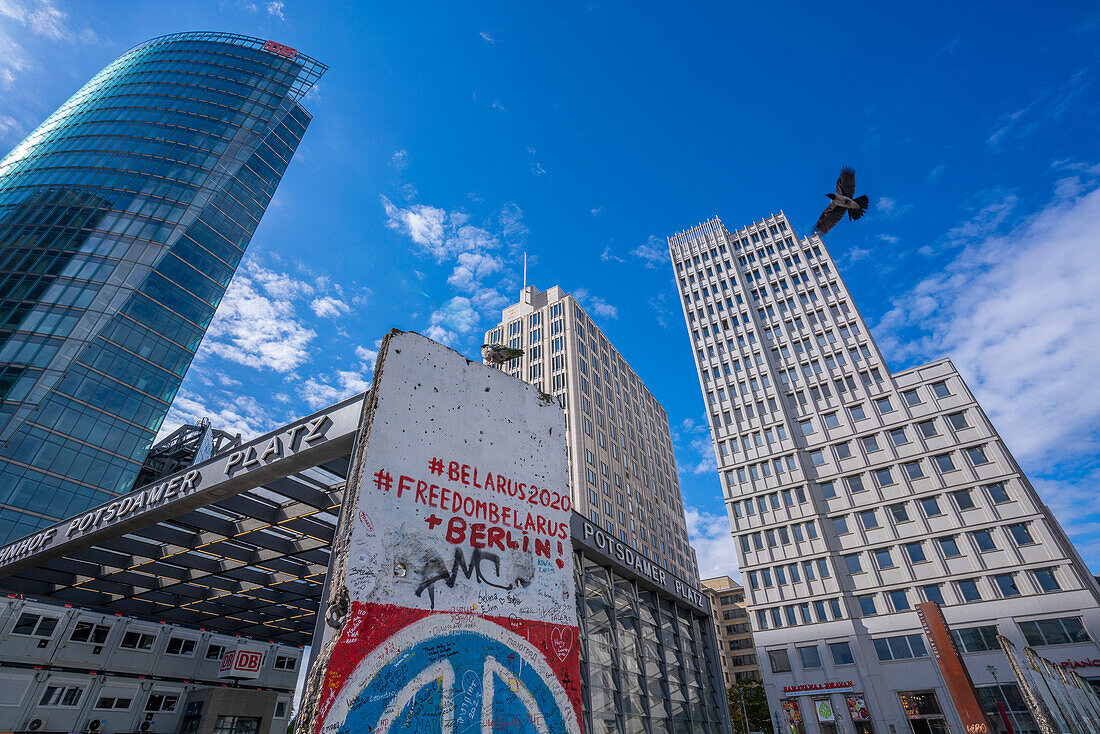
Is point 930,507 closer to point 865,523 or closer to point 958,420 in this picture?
point 865,523

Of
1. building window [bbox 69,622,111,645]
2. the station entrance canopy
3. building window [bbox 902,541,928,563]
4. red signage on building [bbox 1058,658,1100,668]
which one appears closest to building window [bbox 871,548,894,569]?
building window [bbox 902,541,928,563]

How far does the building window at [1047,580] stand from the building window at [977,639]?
4.47m

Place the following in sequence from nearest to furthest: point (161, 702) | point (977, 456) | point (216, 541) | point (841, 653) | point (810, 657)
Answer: point (216, 541) → point (161, 702) → point (841, 653) → point (810, 657) → point (977, 456)

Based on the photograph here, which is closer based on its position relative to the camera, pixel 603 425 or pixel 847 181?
pixel 847 181

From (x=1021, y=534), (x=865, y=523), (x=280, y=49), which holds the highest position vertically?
(x=280, y=49)

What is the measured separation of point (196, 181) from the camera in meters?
58.2

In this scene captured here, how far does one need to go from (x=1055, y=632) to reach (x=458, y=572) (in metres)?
47.4

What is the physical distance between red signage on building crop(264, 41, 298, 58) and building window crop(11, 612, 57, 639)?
296ft

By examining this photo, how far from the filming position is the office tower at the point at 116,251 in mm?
40094

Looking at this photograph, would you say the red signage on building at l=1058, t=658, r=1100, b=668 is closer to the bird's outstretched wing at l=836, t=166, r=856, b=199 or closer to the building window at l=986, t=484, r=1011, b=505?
the building window at l=986, t=484, r=1011, b=505

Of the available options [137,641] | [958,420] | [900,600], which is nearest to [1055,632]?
[900,600]

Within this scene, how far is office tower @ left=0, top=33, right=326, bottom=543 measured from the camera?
40.1m

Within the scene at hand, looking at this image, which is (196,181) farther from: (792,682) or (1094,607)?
(1094,607)

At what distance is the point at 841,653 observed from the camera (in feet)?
130
